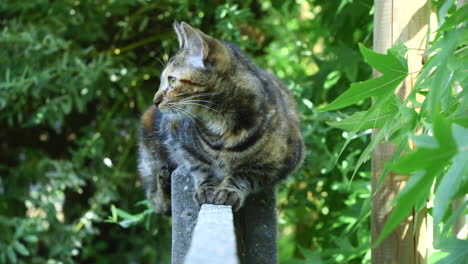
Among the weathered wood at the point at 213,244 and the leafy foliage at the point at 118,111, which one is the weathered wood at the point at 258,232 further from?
the leafy foliage at the point at 118,111

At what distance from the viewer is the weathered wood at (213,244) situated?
2.62 feet

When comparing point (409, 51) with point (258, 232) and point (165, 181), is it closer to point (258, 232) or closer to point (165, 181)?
point (258, 232)

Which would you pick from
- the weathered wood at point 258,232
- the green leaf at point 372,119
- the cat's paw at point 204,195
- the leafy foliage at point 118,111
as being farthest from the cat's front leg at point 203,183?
the leafy foliage at point 118,111

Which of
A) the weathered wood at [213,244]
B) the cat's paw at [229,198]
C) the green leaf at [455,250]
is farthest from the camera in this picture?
the cat's paw at [229,198]

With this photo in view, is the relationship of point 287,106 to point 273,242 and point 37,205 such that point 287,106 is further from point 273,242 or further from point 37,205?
point 37,205

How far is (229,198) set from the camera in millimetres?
1806

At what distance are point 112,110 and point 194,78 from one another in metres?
1.78

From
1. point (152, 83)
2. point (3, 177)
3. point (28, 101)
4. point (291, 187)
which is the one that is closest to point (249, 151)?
point (291, 187)

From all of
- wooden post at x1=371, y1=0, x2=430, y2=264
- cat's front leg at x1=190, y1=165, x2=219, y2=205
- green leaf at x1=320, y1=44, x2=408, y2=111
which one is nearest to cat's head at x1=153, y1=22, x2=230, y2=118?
cat's front leg at x1=190, y1=165, x2=219, y2=205

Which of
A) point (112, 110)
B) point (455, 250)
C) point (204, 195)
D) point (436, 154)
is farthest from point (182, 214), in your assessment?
point (112, 110)

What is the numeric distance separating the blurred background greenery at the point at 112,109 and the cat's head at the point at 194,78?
2.76ft

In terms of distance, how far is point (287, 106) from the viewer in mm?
2379

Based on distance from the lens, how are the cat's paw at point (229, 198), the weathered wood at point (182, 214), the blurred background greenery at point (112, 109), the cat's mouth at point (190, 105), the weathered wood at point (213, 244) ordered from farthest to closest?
the blurred background greenery at point (112, 109) < the cat's mouth at point (190, 105) < the cat's paw at point (229, 198) < the weathered wood at point (182, 214) < the weathered wood at point (213, 244)

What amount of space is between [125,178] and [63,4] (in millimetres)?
1044
